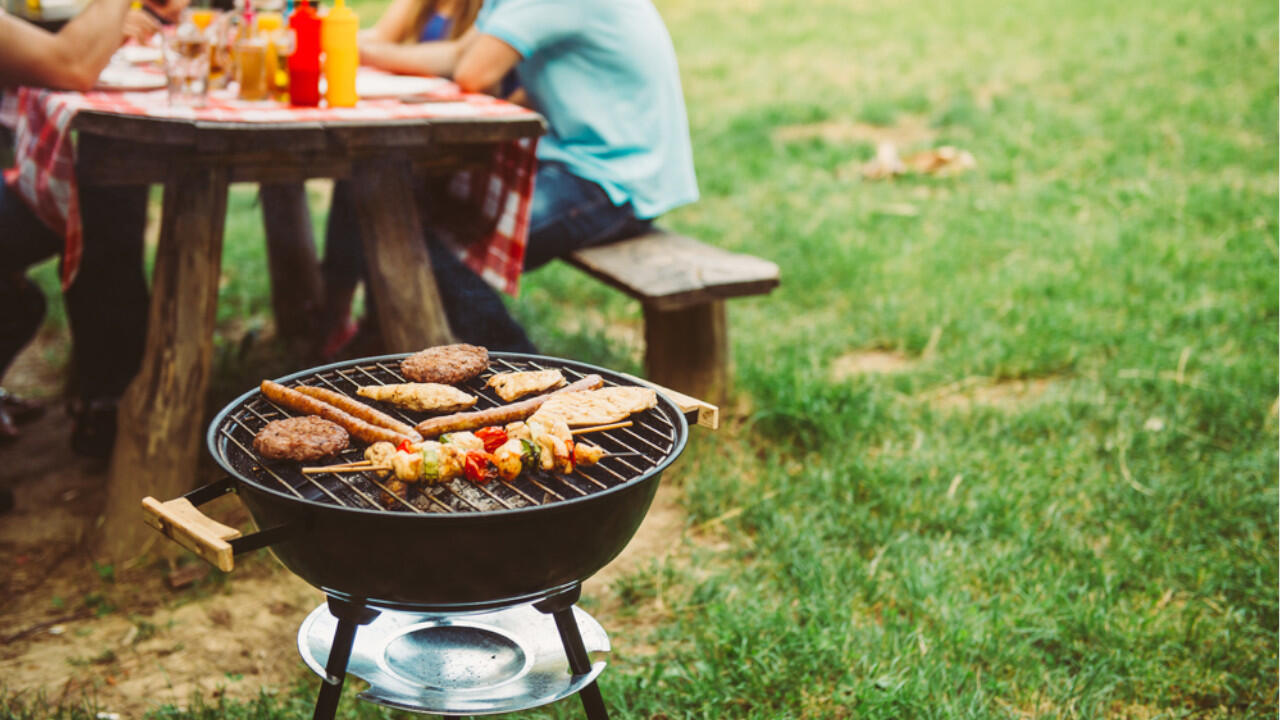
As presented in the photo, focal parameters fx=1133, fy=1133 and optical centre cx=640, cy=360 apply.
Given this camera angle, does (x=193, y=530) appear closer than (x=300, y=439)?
Yes

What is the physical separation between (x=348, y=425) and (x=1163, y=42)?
8.89 m

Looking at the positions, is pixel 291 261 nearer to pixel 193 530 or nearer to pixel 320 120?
pixel 320 120

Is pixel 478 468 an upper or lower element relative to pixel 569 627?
upper

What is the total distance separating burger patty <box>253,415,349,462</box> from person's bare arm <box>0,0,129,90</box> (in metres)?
1.85

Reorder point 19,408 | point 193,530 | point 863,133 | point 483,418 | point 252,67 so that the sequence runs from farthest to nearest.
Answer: point 863,133, point 19,408, point 252,67, point 483,418, point 193,530

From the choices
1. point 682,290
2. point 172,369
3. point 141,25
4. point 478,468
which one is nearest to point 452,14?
point 141,25

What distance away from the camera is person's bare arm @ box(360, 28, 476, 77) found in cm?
401

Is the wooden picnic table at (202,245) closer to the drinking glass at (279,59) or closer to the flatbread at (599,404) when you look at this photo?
the drinking glass at (279,59)

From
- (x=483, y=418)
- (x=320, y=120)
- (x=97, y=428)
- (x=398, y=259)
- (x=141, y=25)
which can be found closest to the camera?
(x=483, y=418)

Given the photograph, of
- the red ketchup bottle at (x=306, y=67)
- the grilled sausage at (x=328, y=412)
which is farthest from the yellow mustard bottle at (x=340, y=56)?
the grilled sausage at (x=328, y=412)

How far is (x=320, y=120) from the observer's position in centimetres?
297

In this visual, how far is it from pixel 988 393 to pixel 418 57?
8.00 ft

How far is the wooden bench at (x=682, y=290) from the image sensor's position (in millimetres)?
3547

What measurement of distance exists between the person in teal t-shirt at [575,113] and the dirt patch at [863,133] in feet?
12.0
